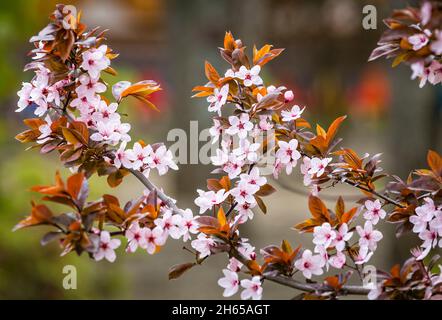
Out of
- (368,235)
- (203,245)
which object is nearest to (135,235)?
(203,245)

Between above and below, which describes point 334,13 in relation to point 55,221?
above

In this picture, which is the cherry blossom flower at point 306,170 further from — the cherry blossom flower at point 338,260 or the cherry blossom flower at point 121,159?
the cherry blossom flower at point 121,159

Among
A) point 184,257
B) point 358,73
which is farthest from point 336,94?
point 184,257

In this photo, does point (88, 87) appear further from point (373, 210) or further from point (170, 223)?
point (373, 210)

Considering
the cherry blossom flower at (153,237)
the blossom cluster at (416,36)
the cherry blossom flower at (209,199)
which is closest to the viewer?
the blossom cluster at (416,36)

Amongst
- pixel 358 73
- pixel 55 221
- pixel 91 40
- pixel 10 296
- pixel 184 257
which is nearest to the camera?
pixel 55 221

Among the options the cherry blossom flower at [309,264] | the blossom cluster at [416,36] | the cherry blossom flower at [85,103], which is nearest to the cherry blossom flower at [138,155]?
the cherry blossom flower at [85,103]

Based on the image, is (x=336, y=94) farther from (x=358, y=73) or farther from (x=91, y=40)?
(x=91, y=40)
